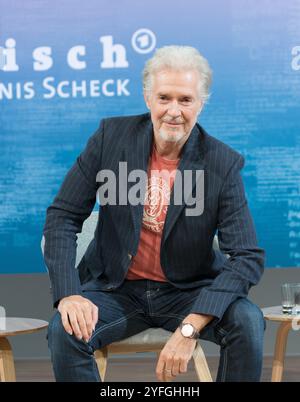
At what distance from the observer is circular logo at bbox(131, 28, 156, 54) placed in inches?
176

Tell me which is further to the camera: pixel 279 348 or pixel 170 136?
pixel 279 348

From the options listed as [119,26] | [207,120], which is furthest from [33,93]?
[207,120]

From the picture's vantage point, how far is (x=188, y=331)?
7.30ft

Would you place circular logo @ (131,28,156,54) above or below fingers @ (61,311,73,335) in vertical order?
above

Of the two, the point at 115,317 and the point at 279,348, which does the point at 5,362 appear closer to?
the point at 115,317

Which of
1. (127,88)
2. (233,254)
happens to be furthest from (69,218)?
(127,88)

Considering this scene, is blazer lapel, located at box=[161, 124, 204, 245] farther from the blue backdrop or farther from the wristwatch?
the blue backdrop

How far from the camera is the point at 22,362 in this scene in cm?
466

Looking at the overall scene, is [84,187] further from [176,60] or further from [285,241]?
[285,241]

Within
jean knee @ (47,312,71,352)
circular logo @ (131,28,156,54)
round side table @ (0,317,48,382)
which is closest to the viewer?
jean knee @ (47,312,71,352)

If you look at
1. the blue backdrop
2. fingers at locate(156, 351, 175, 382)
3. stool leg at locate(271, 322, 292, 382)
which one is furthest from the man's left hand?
the blue backdrop

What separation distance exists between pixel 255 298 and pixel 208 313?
8.13 feet

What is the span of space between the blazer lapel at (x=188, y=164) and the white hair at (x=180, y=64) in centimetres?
14

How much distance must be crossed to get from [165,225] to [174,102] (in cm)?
37
